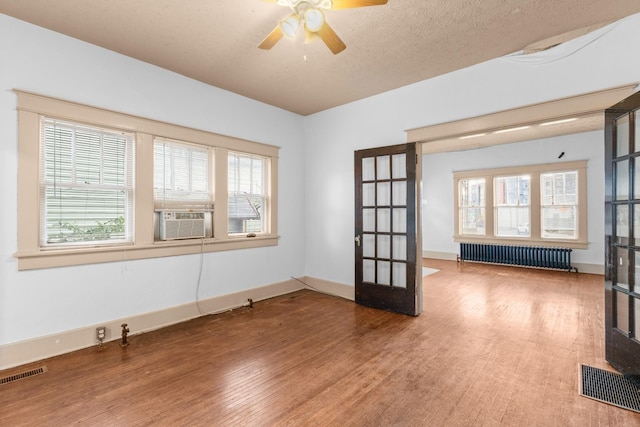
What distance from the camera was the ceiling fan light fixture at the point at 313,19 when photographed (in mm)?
2057

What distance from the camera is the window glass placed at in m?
7.46

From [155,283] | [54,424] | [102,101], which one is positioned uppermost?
[102,101]

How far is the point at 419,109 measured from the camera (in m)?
3.93

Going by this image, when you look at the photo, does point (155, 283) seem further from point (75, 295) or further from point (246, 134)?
point (246, 134)

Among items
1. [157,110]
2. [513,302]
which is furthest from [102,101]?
[513,302]

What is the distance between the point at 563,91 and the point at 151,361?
15.4ft

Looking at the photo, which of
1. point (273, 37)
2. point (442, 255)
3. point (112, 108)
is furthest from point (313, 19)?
Answer: point (442, 255)

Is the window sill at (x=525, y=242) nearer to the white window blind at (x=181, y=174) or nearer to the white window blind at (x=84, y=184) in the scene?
Result: the white window blind at (x=181, y=174)

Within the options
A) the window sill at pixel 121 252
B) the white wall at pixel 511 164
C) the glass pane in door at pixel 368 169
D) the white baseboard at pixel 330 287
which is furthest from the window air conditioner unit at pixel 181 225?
the white wall at pixel 511 164

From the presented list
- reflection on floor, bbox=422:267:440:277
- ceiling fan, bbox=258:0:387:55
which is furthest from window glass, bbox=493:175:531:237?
ceiling fan, bbox=258:0:387:55

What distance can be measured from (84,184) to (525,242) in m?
8.69

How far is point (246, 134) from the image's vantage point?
4.45m

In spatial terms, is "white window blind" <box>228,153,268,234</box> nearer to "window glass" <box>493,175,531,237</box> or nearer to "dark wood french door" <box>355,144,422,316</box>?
"dark wood french door" <box>355,144,422,316</box>

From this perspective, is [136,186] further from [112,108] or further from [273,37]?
[273,37]
